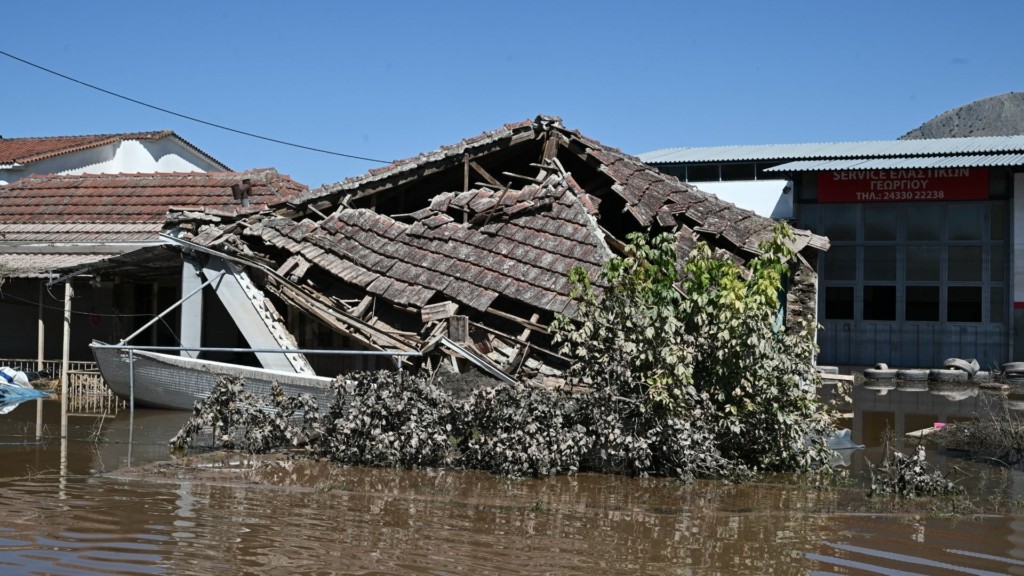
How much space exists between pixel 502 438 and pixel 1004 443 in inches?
248

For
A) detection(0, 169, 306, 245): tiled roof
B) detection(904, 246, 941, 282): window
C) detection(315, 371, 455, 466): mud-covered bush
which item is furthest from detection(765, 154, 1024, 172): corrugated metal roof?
detection(315, 371, 455, 466): mud-covered bush

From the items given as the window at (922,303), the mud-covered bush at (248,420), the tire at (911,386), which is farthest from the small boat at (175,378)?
the window at (922,303)

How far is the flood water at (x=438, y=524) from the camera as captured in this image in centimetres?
718

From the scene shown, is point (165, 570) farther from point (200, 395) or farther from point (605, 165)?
point (605, 165)

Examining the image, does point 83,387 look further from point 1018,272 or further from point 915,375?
Result: point 1018,272

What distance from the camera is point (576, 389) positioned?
1162 centimetres

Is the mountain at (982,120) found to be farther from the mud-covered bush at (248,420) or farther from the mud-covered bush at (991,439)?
the mud-covered bush at (248,420)

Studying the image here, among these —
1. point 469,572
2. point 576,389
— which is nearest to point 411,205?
point 576,389

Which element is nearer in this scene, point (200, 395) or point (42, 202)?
point (200, 395)

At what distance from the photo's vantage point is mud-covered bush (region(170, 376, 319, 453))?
11469 millimetres

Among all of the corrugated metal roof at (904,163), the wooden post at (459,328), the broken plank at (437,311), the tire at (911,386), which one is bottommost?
the tire at (911,386)

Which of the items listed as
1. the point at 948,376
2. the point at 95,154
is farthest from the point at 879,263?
the point at 95,154

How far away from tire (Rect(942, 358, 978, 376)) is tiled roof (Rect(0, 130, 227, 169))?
25.1 m

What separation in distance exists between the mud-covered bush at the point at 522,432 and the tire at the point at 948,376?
1444cm
